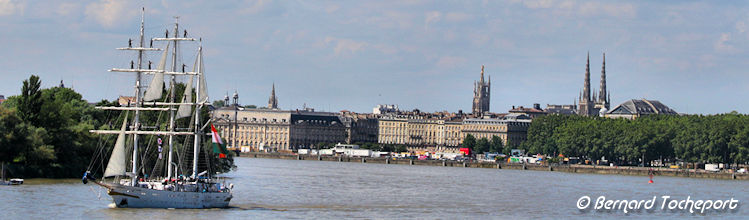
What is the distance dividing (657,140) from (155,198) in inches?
4237

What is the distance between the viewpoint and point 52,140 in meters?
77.9

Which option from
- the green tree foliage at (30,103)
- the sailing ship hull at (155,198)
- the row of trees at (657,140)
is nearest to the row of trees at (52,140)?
the green tree foliage at (30,103)

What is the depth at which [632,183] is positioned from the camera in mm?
105438

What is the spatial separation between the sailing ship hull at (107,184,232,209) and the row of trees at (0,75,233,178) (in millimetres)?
14598

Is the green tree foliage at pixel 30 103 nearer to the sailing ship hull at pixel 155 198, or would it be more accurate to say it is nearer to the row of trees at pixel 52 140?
the row of trees at pixel 52 140

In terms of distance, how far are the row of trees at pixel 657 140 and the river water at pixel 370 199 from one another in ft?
161

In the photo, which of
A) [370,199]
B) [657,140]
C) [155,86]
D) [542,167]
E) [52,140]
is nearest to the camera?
[155,86]

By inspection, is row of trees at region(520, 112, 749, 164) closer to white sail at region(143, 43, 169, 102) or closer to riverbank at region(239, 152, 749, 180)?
riverbank at region(239, 152, 749, 180)

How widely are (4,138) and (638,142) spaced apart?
96506 mm

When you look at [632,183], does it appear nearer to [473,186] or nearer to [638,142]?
[473,186]

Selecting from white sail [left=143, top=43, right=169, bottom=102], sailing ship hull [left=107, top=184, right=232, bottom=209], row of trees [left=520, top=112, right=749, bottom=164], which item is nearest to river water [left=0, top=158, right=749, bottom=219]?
sailing ship hull [left=107, top=184, right=232, bottom=209]

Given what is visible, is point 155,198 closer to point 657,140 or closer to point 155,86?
point 155,86

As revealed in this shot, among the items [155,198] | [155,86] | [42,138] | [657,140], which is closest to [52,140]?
[42,138]

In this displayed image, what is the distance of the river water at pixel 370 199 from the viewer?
186 feet
